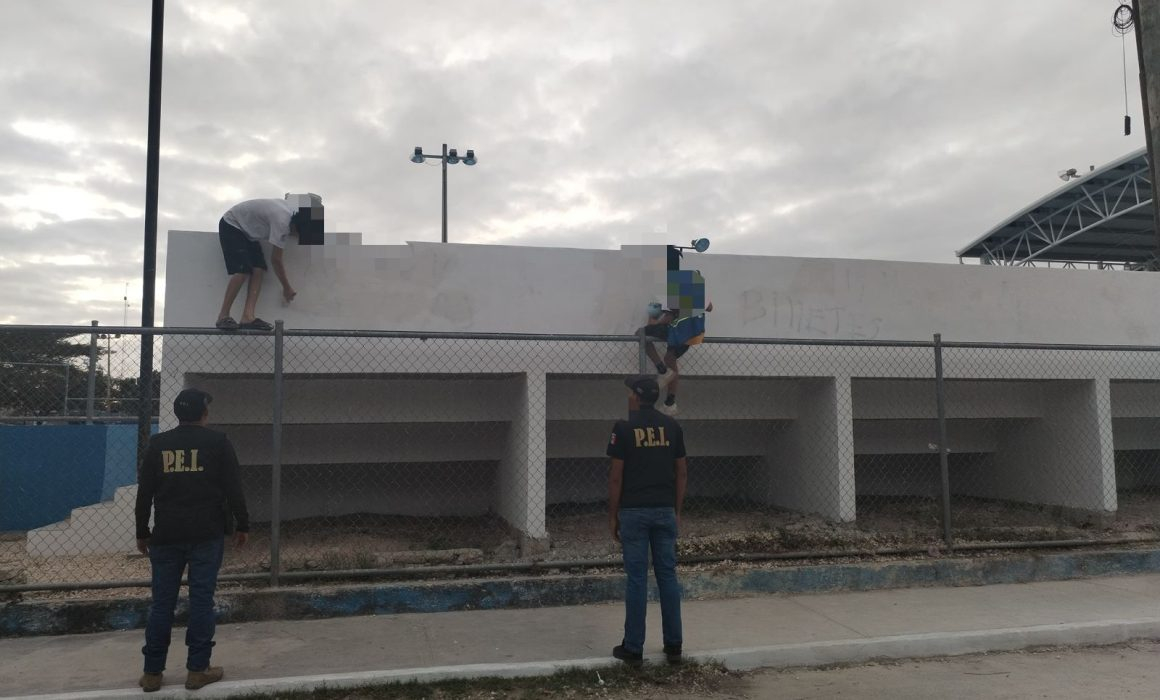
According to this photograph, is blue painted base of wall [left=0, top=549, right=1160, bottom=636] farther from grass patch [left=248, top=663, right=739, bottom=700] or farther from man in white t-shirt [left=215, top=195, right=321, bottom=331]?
man in white t-shirt [left=215, top=195, right=321, bottom=331]

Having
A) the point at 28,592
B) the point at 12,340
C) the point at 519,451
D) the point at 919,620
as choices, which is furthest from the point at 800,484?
the point at 12,340

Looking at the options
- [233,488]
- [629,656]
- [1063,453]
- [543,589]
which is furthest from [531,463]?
[1063,453]

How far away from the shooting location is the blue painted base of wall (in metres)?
5.53

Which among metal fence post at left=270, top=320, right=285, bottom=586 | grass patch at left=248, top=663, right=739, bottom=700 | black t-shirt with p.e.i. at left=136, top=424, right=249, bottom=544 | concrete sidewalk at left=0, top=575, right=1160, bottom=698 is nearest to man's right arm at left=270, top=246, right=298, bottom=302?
metal fence post at left=270, top=320, right=285, bottom=586

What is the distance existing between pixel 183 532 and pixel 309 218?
3.22m

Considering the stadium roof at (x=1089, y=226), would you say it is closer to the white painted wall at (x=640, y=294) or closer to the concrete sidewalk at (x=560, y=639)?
the white painted wall at (x=640, y=294)

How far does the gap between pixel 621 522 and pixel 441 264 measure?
319cm

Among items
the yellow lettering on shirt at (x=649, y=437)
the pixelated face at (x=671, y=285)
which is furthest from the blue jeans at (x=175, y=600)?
the pixelated face at (x=671, y=285)

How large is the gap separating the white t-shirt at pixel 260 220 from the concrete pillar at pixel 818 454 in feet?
16.8

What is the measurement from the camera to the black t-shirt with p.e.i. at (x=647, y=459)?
489 cm

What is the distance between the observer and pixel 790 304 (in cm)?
786

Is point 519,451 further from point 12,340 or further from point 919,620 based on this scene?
point 12,340

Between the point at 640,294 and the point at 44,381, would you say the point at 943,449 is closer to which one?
the point at 640,294

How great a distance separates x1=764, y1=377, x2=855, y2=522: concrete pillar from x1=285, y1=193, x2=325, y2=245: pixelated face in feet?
15.9
